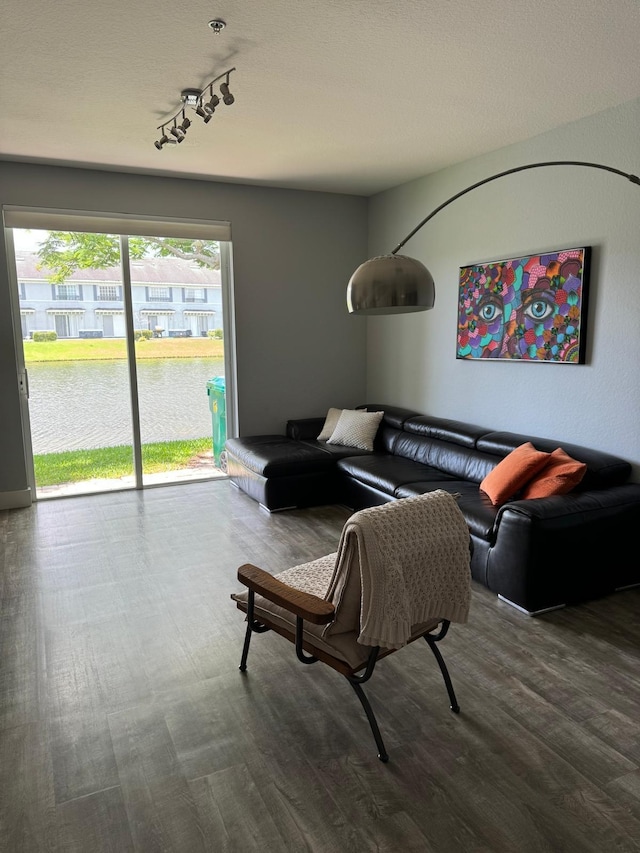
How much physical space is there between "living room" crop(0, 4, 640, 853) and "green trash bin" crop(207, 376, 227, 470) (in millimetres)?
201

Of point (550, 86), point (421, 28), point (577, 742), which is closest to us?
point (577, 742)

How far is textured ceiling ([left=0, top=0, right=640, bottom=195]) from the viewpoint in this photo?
236cm

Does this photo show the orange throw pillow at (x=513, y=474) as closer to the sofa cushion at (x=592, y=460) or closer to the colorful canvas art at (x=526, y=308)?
the sofa cushion at (x=592, y=460)

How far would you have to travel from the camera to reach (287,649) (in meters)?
2.71

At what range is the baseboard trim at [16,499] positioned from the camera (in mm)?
4824

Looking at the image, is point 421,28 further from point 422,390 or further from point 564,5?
point 422,390

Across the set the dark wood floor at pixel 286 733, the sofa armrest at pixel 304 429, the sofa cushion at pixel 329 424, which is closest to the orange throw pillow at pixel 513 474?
the dark wood floor at pixel 286 733

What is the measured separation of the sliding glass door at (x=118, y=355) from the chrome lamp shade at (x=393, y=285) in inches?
133

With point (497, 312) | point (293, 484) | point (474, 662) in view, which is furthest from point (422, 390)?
point (474, 662)

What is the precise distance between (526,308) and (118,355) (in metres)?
3.38

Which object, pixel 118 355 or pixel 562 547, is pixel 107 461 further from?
pixel 562 547

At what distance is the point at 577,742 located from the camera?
209cm

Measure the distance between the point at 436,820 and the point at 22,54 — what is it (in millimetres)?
3421

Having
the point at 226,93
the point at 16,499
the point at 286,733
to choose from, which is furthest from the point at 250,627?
the point at 16,499
